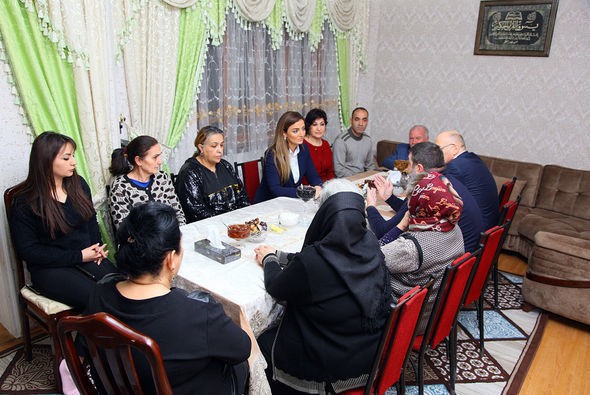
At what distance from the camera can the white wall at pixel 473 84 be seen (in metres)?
4.02

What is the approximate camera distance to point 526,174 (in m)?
4.16

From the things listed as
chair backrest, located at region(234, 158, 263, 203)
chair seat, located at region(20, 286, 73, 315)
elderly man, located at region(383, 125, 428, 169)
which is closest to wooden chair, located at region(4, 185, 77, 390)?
chair seat, located at region(20, 286, 73, 315)

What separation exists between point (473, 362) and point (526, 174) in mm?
2283

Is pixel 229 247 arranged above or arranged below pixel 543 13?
below

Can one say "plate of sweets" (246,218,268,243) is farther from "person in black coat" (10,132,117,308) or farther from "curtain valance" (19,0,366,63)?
"curtain valance" (19,0,366,63)

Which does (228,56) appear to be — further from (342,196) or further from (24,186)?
(342,196)

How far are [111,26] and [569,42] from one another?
3.82 meters

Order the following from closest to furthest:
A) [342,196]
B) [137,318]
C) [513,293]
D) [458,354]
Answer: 1. [137,318]
2. [342,196]
3. [458,354]
4. [513,293]

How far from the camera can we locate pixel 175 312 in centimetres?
123

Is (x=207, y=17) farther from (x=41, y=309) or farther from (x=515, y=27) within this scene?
(x=515, y=27)

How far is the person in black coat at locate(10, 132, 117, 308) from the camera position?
2.10m

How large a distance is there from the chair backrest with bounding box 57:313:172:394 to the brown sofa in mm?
2765

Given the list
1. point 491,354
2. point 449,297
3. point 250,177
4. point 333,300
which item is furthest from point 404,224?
point 250,177

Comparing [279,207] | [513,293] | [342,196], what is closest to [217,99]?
[279,207]
